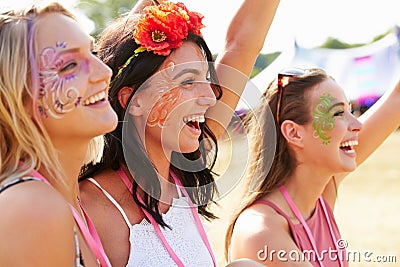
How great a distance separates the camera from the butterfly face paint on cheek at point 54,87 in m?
1.93

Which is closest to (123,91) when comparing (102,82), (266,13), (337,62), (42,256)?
(102,82)

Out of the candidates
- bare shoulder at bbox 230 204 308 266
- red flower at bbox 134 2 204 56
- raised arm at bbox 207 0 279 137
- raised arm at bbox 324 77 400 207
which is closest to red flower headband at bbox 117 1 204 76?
red flower at bbox 134 2 204 56

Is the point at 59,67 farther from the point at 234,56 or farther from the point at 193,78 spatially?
the point at 234,56

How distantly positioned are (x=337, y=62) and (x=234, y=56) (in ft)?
17.7

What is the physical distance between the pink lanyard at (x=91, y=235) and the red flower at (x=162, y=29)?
2.02 feet

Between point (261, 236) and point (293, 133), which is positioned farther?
point (293, 133)

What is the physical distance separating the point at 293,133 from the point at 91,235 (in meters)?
1.28

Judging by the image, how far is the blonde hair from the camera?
1.87m

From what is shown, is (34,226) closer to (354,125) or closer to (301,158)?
(301,158)

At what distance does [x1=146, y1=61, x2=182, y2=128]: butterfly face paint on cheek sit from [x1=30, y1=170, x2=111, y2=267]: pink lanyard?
0.42 metres

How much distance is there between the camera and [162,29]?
8.01 feet

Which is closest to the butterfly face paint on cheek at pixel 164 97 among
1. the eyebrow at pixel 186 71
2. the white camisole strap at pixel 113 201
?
the eyebrow at pixel 186 71

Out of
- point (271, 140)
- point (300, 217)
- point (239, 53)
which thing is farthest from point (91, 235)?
point (271, 140)

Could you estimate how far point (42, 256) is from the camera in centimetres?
175
